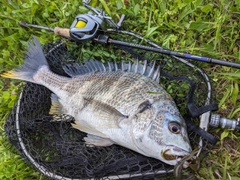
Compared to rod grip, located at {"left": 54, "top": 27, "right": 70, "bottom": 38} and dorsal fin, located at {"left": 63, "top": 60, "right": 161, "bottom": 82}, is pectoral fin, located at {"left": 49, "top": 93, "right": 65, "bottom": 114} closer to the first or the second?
dorsal fin, located at {"left": 63, "top": 60, "right": 161, "bottom": 82}

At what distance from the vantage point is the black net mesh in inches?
94.7

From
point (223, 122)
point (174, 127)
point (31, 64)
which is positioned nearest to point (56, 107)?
point (31, 64)

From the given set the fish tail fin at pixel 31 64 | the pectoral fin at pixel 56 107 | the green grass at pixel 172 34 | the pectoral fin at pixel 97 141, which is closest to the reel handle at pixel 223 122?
the green grass at pixel 172 34

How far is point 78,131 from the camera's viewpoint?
2791 millimetres

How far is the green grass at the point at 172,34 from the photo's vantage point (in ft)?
8.55

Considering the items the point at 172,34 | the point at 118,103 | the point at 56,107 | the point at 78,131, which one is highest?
the point at 172,34

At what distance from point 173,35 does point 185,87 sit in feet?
1.85

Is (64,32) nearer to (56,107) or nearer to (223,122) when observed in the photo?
(56,107)

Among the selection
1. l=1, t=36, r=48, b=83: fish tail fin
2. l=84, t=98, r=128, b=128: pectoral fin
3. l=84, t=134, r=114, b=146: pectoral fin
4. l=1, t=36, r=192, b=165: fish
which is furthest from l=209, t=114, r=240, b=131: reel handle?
l=1, t=36, r=48, b=83: fish tail fin

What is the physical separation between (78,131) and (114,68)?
649 mm

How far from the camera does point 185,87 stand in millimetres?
2596

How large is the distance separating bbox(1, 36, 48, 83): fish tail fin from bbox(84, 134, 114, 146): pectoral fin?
0.77m

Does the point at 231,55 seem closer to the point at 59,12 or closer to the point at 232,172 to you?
the point at 232,172

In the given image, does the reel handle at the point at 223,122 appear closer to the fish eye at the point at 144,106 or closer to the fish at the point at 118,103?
the fish at the point at 118,103
